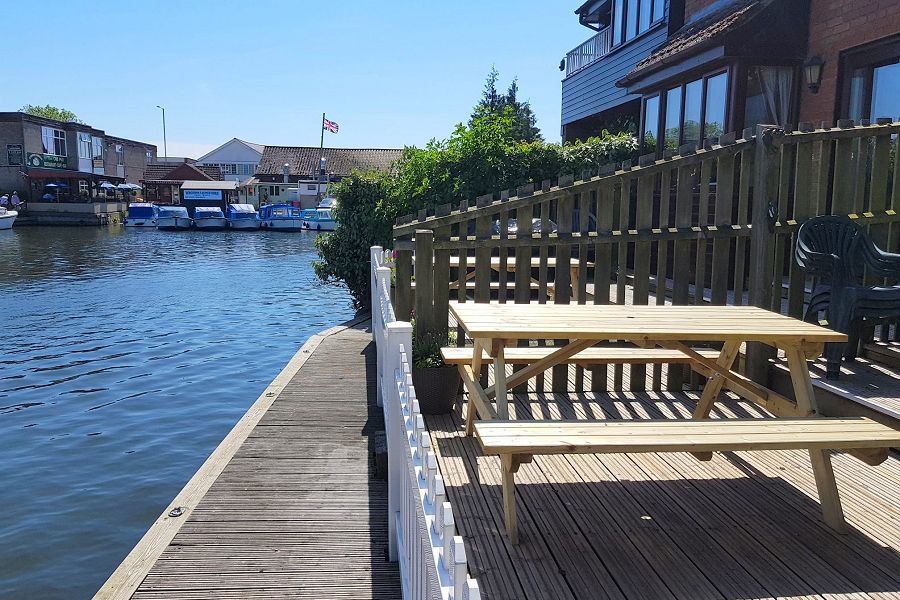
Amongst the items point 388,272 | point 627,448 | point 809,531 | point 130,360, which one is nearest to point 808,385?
point 809,531

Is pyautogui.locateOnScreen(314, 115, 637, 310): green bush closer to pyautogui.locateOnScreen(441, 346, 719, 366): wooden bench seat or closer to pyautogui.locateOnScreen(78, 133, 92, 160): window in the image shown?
pyautogui.locateOnScreen(441, 346, 719, 366): wooden bench seat

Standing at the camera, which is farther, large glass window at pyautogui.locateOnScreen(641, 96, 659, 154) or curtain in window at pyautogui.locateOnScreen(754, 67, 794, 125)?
large glass window at pyautogui.locateOnScreen(641, 96, 659, 154)

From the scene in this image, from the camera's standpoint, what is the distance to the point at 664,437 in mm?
3312

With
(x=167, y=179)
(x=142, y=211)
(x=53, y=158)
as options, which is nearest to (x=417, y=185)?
(x=142, y=211)

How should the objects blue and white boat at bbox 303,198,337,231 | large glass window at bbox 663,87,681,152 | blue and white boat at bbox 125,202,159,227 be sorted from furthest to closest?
1. blue and white boat at bbox 125,202,159,227
2. blue and white boat at bbox 303,198,337,231
3. large glass window at bbox 663,87,681,152

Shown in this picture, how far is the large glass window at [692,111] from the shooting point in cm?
1348

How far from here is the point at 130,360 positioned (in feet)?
40.1

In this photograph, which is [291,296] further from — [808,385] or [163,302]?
[808,385]

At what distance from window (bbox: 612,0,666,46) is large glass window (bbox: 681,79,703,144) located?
14.9 ft

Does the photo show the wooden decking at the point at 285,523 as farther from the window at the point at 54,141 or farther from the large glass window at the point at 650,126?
the window at the point at 54,141

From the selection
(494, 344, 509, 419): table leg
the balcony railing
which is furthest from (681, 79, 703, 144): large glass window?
(494, 344, 509, 419): table leg

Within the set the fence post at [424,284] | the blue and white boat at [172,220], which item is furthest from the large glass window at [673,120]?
the blue and white boat at [172,220]

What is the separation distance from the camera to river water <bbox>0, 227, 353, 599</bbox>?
19.9 feet

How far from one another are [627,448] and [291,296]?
1851cm
